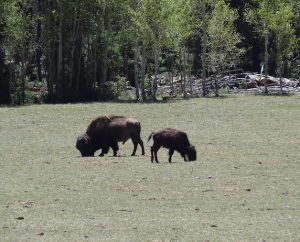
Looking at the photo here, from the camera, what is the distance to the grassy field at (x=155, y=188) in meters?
13.4

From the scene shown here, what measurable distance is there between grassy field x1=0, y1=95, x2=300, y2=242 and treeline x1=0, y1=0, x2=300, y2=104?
17.3 m

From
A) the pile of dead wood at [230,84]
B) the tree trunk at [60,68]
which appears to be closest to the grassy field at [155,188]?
the tree trunk at [60,68]

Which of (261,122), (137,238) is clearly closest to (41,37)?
(261,122)

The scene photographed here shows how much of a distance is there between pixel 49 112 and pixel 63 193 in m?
24.8

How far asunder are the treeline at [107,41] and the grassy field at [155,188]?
56.9 ft

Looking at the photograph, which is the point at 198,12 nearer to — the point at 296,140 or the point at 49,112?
the point at 49,112

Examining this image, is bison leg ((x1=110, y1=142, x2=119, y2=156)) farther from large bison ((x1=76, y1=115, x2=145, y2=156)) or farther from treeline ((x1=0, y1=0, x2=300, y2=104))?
treeline ((x1=0, y1=0, x2=300, y2=104))

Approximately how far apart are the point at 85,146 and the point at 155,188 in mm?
6640

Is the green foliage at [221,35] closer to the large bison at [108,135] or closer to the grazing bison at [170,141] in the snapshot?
the large bison at [108,135]

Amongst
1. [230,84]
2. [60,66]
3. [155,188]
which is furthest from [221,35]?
[155,188]

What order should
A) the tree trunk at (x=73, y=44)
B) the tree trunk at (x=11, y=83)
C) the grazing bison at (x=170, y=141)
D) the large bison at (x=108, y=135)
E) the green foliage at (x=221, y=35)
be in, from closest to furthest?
the grazing bison at (x=170, y=141), the large bison at (x=108, y=135), the tree trunk at (x=11, y=83), the tree trunk at (x=73, y=44), the green foliage at (x=221, y=35)

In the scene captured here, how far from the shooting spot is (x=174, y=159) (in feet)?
77.3

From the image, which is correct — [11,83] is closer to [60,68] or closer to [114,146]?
[60,68]

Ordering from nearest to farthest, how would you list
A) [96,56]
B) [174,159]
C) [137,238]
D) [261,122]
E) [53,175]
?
Answer: [137,238], [53,175], [174,159], [261,122], [96,56]
